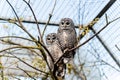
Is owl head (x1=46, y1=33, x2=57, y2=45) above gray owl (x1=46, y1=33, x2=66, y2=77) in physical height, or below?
above

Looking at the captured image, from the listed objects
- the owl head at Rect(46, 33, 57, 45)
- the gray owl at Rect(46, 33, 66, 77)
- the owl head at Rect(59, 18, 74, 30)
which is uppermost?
the owl head at Rect(59, 18, 74, 30)

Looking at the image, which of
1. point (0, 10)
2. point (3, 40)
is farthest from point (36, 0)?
point (3, 40)

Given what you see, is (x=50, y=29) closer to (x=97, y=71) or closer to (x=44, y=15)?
(x=44, y=15)

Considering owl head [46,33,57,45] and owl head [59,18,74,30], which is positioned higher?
owl head [59,18,74,30]

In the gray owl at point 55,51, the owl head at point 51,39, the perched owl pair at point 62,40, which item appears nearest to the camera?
the gray owl at point 55,51

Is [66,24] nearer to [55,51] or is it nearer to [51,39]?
[51,39]

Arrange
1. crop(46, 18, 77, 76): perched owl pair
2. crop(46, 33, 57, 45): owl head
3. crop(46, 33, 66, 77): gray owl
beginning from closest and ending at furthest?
crop(46, 33, 66, 77): gray owl → crop(46, 18, 77, 76): perched owl pair → crop(46, 33, 57, 45): owl head

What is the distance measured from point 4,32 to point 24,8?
21cm

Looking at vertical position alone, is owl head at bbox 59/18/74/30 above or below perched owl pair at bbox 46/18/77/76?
above

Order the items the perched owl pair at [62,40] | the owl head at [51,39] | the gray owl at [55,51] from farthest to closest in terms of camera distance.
Answer: 1. the owl head at [51,39]
2. the perched owl pair at [62,40]
3. the gray owl at [55,51]

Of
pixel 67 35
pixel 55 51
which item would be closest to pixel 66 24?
pixel 67 35

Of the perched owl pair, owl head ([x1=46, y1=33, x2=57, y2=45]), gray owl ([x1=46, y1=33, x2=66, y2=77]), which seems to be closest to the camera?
gray owl ([x1=46, y1=33, x2=66, y2=77])

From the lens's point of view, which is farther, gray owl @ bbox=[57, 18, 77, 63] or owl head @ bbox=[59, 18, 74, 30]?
owl head @ bbox=[59, 18, 74, 30]

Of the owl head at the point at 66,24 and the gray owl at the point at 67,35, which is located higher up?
the owl head at the point at 66,24
